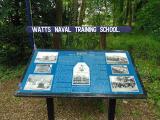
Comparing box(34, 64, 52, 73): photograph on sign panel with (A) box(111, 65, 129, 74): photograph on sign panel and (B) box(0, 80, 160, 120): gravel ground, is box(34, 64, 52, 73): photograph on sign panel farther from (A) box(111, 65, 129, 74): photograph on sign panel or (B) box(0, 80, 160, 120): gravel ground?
(B) box(0, 80, 160, 120): gravel ground

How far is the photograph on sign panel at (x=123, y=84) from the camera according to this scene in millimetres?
3762

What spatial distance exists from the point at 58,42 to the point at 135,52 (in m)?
2.87

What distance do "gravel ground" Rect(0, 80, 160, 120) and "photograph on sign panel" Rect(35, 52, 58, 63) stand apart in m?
1.08

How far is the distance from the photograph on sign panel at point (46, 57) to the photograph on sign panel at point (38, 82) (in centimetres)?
38

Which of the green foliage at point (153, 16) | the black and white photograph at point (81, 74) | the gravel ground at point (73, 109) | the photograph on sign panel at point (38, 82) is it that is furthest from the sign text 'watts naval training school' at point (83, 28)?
the green foliage at point (153, 16)

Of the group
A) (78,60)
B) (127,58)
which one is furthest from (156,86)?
(78,60)

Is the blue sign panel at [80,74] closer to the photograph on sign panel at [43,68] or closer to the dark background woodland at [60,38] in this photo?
the photograph on sign panel at [43,68]

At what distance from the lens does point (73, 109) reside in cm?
512

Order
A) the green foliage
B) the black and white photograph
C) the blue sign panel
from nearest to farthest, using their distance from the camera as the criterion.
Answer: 1. the blue sign panel
2. the black and white photograph
3. the green foliage

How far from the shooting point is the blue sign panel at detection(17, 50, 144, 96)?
3.75 metres

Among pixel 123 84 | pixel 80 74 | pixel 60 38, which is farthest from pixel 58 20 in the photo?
pixel 123 84

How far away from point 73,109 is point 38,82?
1.41 metres

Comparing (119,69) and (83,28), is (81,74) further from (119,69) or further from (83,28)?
(83,28)

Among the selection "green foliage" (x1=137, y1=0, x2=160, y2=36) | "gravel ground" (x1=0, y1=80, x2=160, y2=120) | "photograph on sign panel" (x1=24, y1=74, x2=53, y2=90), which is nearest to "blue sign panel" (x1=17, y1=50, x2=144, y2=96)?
"photograph on sign panel" (x1=24, y1=74, x2=53, y2=90)
